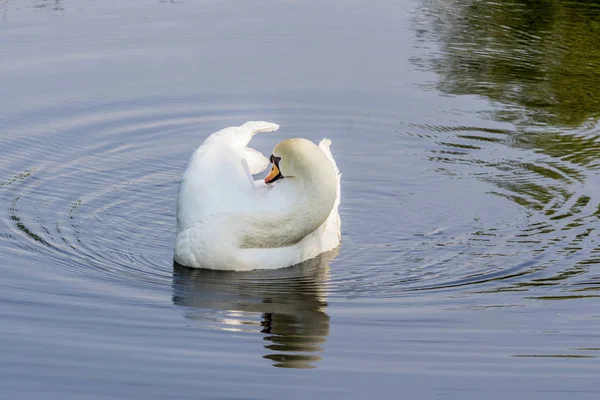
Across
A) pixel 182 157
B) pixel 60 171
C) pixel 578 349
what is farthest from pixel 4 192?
pixel 578 349

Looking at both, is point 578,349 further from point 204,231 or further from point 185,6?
point 185,6

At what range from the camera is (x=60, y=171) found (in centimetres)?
1082

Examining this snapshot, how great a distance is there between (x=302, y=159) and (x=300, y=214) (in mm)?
416

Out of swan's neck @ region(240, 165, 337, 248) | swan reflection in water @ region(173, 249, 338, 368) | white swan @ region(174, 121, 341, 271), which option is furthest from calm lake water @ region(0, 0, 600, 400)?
swan's neck @ region(240, 165, 337, 248)

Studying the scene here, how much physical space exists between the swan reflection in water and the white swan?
5.0 inches

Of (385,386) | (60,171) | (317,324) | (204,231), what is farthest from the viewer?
(60,171)

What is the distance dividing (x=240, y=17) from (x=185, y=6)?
0.97 metres

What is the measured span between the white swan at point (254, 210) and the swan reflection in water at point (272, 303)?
13 centimetres

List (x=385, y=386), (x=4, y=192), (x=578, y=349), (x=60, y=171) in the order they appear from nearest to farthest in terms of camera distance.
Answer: (x=385, y=386) → (x=578, y=349) → (x=4, y=192) → (x=60, y=171)

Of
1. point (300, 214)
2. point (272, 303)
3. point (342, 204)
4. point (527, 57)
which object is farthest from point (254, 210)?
point (527, 57)

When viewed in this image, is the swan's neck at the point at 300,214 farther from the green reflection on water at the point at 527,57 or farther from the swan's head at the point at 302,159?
the green reflection on water at the point at 527,57

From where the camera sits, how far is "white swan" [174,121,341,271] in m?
8.73

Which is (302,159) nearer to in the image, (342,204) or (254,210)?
(254,210)

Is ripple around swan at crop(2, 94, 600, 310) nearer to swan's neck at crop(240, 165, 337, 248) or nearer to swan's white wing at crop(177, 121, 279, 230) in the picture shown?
swan's neck at crop(240, 165, 337, 248)
